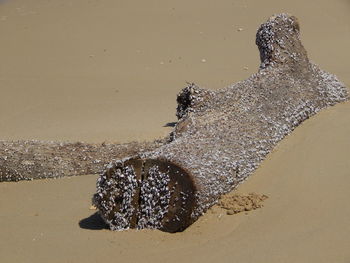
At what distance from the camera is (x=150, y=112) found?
9.70 meters

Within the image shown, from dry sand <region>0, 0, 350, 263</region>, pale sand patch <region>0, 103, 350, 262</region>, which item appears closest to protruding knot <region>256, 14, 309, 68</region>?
dry sand <region>0, 0, 350, 263</region>

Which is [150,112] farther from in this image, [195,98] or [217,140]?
[217,140]

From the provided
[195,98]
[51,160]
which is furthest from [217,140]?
[51,160]

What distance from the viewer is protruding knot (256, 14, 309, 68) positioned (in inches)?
261

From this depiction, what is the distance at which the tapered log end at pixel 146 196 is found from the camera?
176 inches

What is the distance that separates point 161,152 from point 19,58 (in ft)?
30.3

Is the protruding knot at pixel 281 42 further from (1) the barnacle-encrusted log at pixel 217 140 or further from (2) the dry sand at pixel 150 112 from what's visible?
(2) the dry sand at pixel 150 112

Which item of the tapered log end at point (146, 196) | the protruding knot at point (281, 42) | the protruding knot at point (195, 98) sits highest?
the protruding knot at point (281, 42)

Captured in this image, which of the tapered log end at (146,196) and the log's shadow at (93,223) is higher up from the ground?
the tapered log end at (146,196)

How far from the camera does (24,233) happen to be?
496 centimetres

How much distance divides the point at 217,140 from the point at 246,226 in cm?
82

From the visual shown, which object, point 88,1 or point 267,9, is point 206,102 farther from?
point 88,1

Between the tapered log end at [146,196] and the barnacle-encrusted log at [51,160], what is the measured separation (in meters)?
1.37

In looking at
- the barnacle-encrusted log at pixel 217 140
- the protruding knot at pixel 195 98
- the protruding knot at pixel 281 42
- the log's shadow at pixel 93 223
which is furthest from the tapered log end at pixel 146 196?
the protruding knot at pixel 281 42
